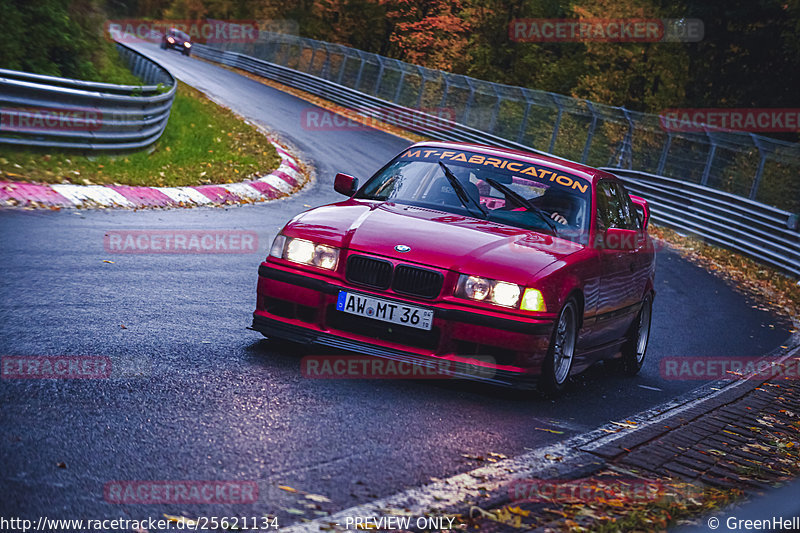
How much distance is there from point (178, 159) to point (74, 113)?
130 inches

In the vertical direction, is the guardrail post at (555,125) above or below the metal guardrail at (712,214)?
above

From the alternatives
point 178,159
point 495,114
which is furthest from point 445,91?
point 178,159

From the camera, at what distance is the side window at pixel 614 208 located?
24.6 ft

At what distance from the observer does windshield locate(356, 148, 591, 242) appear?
698 centimetres

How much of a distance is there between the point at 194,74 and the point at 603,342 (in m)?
33.7

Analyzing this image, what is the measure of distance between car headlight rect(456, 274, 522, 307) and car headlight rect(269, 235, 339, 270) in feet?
2.58

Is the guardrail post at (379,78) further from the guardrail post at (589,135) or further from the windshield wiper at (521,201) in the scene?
the windshield wiper at (521,201)

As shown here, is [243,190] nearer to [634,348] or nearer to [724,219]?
[634,348]

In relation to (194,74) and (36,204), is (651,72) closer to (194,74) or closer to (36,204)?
(194,74)

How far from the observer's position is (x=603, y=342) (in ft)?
24.1

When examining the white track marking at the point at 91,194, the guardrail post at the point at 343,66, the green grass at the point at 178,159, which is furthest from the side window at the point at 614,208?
the guardrail post at the point at 343,66

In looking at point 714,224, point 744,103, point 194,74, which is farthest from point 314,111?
point 714,224

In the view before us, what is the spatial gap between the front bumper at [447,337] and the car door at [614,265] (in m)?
1.23

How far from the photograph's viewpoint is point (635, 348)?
8.34m
